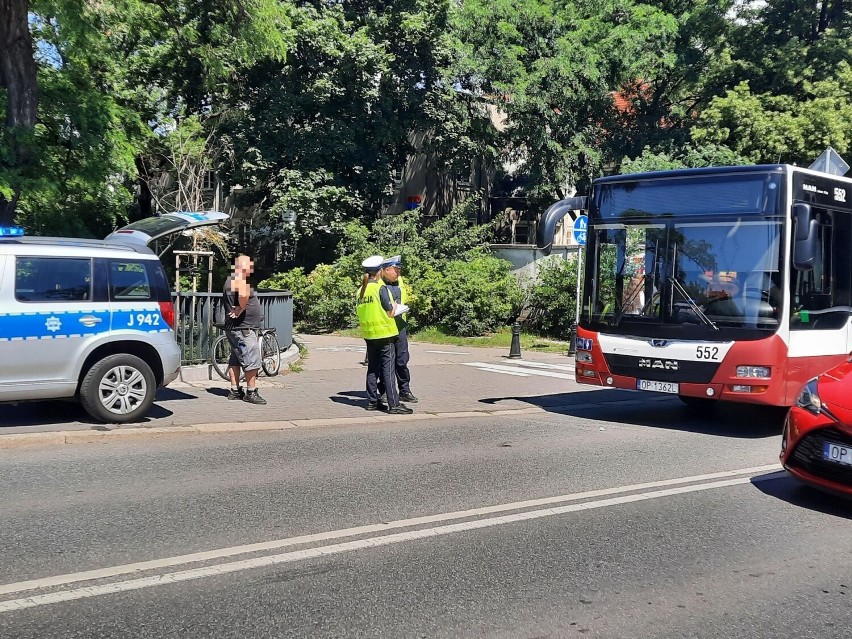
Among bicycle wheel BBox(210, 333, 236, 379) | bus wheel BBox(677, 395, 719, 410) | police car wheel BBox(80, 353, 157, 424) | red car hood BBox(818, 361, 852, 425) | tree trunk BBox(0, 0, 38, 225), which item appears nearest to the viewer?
red car hood BBox(818, 361, 852, 425)

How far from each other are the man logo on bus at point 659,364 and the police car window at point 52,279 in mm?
6431

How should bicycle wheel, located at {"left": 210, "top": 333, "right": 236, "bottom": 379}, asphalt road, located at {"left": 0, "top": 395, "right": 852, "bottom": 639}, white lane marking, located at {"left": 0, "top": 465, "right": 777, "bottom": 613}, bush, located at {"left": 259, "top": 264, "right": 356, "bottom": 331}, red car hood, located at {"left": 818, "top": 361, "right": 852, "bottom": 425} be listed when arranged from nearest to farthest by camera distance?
1. asphalt road, located at {"left": 0, "top": 395, "right": 852, "bottom": 639}
2. white lane marking, located at {"left": 0, "top": 465, "right": 777, "bottom": 613}
3. red car hood, located at {"left": 818, "top": 361, "right": 852, "bottom": 425}
4. bicycle wheel, located at {"left": 210, "top": 333, "right": 236, "bottom": 379}
5. bush, located at {"left": 259, "top": 264, "right": 356, "bottom": 331}

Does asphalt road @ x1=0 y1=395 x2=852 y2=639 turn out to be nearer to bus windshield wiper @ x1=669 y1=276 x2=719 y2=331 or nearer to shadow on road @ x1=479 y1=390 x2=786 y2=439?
bus windshield wiper @ x1=669 y1=276 x2=719 y2=331

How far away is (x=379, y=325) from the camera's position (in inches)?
407

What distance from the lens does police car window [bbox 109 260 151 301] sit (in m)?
9.05

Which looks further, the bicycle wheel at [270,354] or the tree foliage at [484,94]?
the tree foliage at [484,94]

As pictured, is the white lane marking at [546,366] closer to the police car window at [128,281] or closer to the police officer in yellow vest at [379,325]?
the police officer in yellow vest at [379,325]

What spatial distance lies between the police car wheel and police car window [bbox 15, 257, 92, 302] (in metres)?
0.79

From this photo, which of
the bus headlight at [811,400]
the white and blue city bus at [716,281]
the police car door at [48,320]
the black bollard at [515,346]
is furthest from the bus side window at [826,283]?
the black bollard at [515,346]

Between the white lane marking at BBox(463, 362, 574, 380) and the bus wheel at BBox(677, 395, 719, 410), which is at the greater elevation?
the white lane marking at BBox(463, 362, 574, 380)

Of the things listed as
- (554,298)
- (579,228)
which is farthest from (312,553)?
(554,298)

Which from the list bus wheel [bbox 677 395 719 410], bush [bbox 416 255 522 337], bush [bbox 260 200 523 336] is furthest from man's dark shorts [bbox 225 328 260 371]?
bush [bbox 416 255 522 337]

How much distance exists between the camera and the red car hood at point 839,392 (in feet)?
20.4

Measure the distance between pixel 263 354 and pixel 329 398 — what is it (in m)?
2.05
